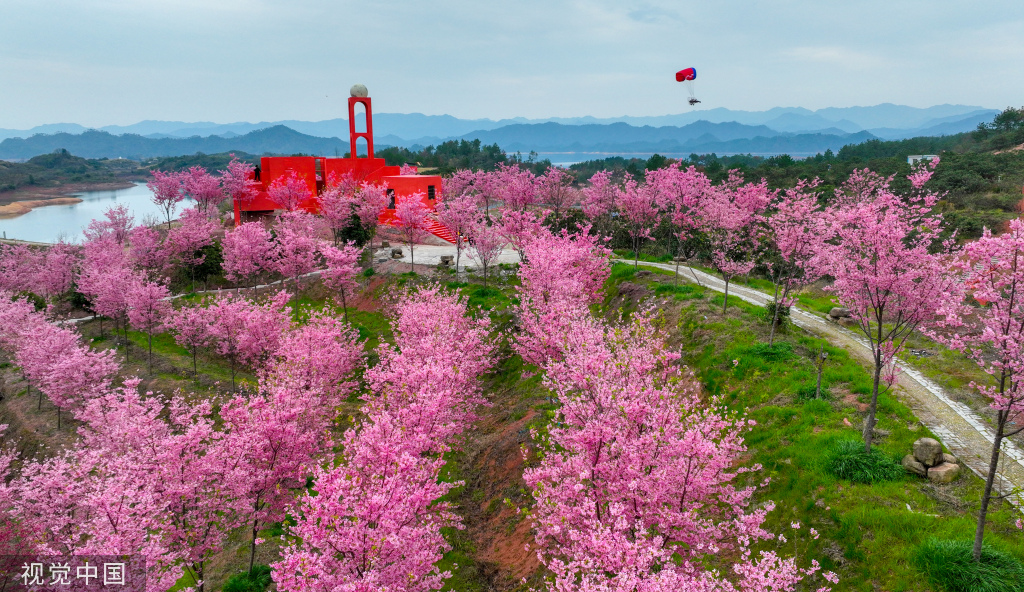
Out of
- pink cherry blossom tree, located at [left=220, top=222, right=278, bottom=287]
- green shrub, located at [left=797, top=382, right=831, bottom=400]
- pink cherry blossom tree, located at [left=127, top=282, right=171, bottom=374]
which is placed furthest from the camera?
pink cherry blossom tree, located at [left=220, top=222, right=278, bottom=287]

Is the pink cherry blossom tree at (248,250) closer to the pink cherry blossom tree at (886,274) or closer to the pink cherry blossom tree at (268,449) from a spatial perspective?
the pink cherry blossom tree at (268,449)

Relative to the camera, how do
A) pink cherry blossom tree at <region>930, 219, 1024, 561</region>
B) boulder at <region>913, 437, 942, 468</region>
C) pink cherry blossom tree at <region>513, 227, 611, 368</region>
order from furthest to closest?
pink cherry blossom tree at <region>513, 227, 611, 368</region>, boulder at <region>913, 437, 942, 468</region>, pink cherry blossom tree at <region>930, 219, 1024, 561</region>

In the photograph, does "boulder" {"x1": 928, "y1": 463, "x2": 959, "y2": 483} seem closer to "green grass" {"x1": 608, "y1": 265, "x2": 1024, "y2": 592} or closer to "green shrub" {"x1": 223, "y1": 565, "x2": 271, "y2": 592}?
"green grass" {"x1": 608, "y1": 265, "x2": 1024, "y2": 592}

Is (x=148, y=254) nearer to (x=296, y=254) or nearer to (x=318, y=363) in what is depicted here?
(x=296, y=254)

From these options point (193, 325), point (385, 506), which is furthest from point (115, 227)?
point (385, 506)

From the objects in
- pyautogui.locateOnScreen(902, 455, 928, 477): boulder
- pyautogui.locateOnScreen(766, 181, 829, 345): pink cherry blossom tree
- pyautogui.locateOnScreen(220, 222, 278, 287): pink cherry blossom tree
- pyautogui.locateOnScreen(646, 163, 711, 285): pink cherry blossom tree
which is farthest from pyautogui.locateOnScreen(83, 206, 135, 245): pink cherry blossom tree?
pyautogui.locateOnScreen(902, 455, 928, 477): boulder
